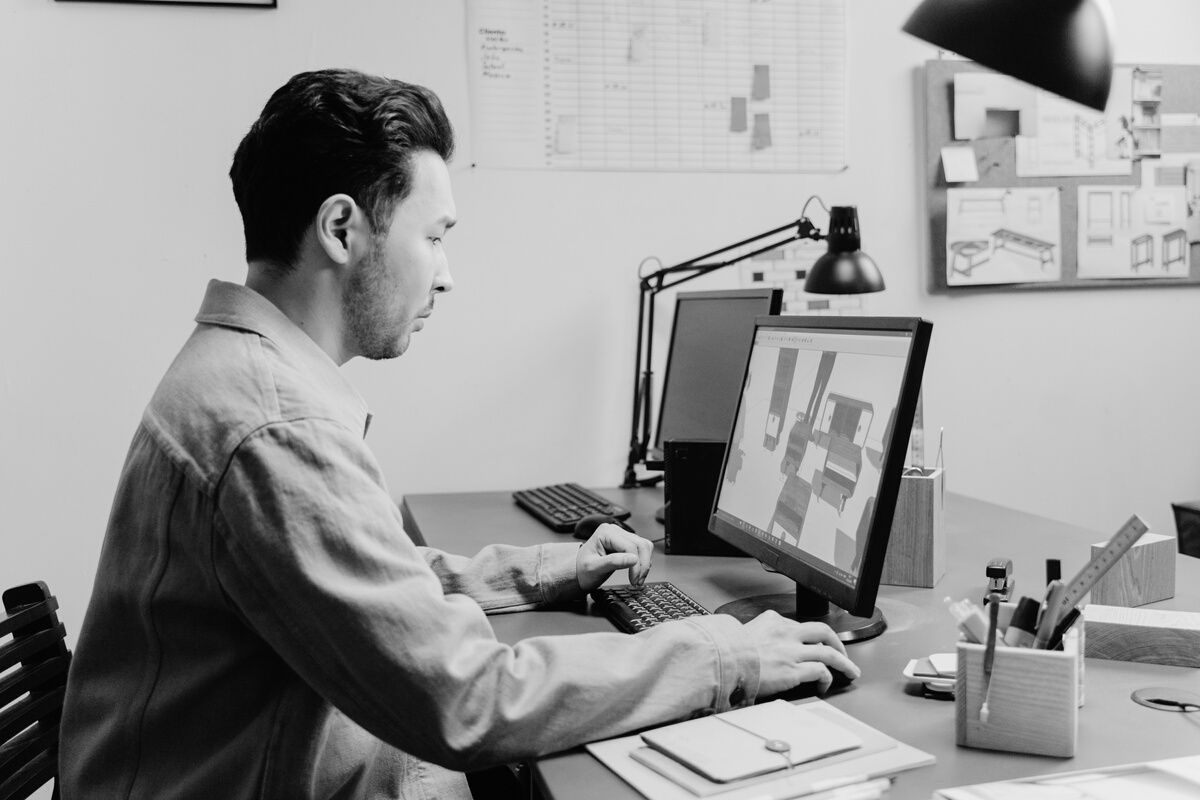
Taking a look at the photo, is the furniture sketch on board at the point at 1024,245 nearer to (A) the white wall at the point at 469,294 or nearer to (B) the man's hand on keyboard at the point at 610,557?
(A) the white wall at the point at 469,294

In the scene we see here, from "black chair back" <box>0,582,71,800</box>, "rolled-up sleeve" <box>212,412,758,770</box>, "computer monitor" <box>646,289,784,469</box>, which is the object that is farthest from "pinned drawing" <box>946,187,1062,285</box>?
"black chair back" <box>0,582,71,800</box>

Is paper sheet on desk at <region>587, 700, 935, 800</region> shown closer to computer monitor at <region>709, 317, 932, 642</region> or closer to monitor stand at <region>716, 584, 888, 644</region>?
computer monitor at <region>709, 317, 932, 642</region>

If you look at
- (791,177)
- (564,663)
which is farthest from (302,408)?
(791,177)

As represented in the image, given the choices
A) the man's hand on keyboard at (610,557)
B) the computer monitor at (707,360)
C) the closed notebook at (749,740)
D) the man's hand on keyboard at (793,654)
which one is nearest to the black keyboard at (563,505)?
the computer monitor at (707,360)

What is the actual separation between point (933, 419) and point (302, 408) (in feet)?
6.62

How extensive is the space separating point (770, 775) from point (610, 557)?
21.9 inches

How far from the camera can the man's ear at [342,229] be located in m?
1.08

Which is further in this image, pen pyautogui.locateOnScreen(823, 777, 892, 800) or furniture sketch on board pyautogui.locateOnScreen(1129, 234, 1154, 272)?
furniture sketch on board pyautogui.locateOnScreen(1129, 234, 1154, 272)

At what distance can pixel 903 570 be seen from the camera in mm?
1482

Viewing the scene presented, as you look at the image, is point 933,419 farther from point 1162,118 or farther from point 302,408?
point 302,408

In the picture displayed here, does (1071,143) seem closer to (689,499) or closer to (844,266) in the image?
(844,266)

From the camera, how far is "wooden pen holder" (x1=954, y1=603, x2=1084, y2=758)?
34.4 inches

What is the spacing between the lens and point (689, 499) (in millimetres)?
1695

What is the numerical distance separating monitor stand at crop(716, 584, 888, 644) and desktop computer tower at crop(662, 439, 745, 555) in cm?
35
